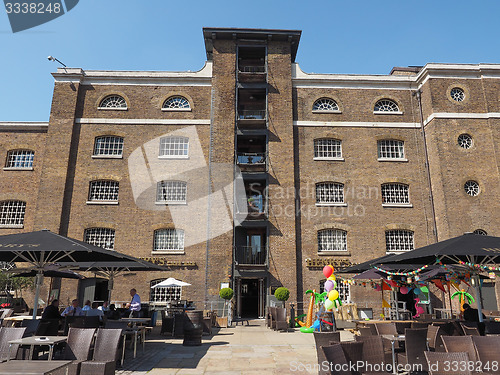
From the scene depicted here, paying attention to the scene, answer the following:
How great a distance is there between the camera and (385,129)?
74.2 feet

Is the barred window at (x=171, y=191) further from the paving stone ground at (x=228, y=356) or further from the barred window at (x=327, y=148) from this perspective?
the paving stone ground at (x=228, y=356)

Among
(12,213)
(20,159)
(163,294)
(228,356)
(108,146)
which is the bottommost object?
(228,356)

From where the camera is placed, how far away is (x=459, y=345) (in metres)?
6.29

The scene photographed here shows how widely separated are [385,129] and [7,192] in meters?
22.8

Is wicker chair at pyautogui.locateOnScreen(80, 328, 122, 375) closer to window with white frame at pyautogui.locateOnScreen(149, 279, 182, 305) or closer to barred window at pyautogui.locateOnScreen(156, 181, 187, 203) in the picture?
window with white frame at pyautogui.locateOnScreen(149, 279, 182, 305)

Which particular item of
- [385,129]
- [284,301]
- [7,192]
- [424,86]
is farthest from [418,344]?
[7,192]

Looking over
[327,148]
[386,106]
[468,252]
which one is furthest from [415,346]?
[386,106]

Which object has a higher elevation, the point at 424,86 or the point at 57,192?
the point at 424,86

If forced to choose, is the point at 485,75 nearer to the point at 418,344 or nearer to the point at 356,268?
the point at 356,268

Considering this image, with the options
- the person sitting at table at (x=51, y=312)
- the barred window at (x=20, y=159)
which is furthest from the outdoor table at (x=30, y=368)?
the barred window at (x=20, y=159)

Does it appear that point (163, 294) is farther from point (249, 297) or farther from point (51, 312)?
point (51, 312)

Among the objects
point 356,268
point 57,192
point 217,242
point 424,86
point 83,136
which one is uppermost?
point 424,86

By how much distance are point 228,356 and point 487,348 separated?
20.4ft

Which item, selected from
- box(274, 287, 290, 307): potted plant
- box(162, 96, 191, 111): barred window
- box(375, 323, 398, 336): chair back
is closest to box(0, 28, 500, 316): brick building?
box(162, 96, 191, 111): barred window
